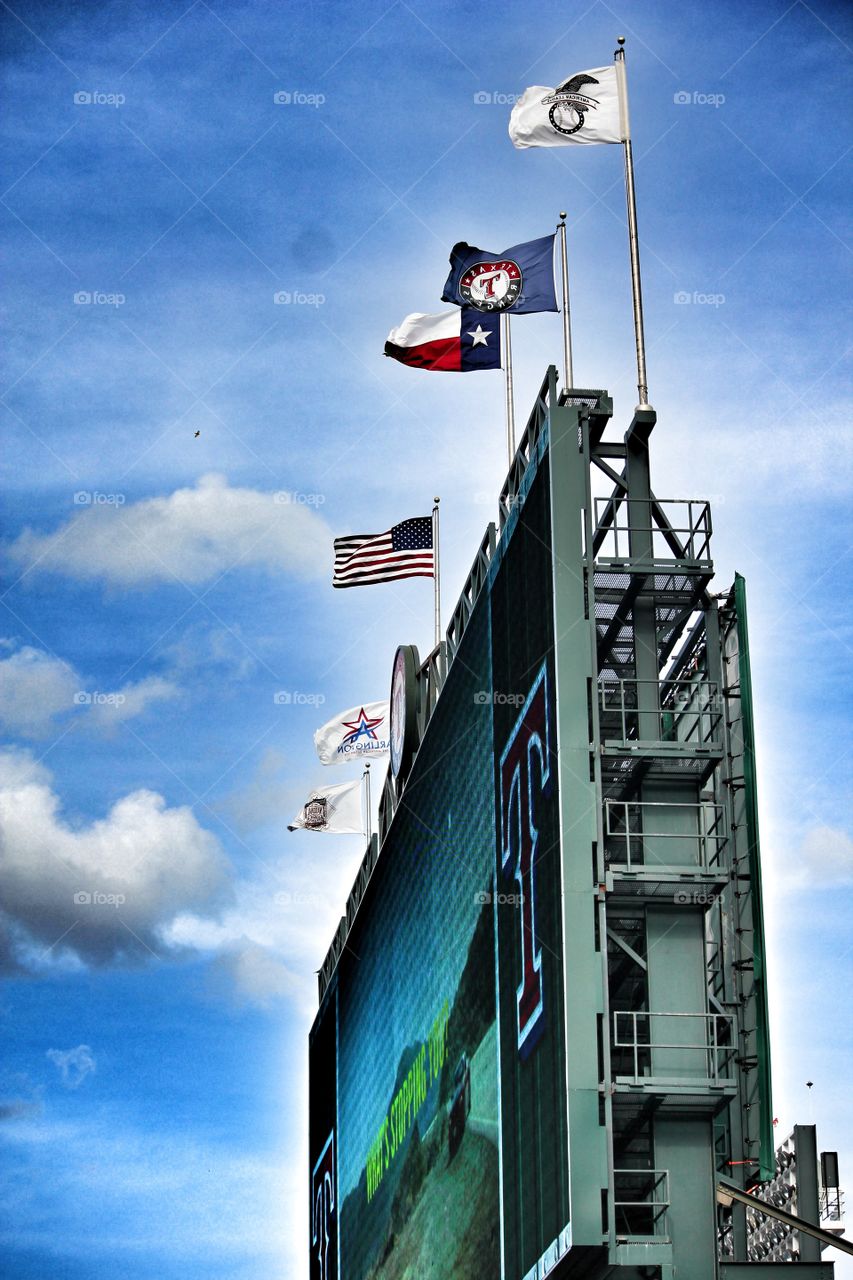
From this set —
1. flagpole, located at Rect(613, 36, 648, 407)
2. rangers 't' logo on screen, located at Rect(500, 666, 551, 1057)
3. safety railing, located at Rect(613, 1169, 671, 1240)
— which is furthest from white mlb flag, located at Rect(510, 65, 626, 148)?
safety railing, located at Rect(613, 1169, 671, 1240)

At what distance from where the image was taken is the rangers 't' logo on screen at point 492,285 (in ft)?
90.7

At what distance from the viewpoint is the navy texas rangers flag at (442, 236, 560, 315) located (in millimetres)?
27438

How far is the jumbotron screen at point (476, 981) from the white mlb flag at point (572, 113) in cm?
616

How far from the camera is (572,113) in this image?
86.0 ft

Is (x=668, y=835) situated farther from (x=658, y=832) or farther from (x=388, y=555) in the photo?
(x=388, y=555)

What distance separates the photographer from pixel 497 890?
2186 cm

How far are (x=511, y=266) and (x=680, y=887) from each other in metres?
11.2

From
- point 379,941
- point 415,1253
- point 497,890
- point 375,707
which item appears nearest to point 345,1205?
point 379,941

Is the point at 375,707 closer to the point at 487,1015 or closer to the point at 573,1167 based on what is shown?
the point at 487,1015

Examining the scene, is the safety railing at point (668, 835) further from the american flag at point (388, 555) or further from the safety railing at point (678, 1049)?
the american flag at point (388, 555)

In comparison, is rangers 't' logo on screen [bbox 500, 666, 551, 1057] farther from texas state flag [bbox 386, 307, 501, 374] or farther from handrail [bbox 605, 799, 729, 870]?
texas state flag [bbox 386, 307, 501, 374]

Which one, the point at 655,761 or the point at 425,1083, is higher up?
the point at 655,761

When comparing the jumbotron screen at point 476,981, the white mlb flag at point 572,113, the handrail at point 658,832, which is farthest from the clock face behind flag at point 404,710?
the handrail at point 658,832

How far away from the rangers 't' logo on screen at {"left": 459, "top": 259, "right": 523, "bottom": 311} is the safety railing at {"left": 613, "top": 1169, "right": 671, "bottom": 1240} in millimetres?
12085
